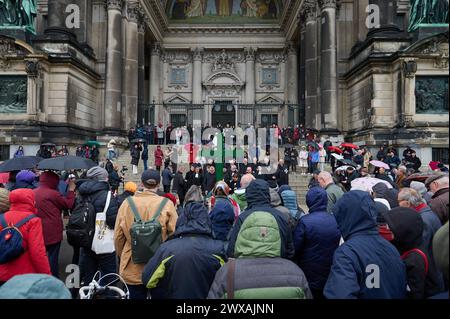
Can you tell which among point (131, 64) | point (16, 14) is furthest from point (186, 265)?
point (131, 64)

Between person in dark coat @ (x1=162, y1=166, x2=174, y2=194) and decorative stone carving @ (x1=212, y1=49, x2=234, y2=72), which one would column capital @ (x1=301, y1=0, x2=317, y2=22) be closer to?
decorative stone carving @ (x1=212, y1=49, x2=234, y2=72)

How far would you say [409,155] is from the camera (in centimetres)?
1474

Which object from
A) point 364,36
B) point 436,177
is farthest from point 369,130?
point 436,177

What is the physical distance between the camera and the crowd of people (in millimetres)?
2916

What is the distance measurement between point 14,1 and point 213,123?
17411mm

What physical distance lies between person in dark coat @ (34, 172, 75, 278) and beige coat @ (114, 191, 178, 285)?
1733 millimetres

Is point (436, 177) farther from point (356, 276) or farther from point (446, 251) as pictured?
point (446, 251)

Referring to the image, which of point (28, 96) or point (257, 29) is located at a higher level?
point (257, 29)

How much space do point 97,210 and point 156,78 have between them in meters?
30.0

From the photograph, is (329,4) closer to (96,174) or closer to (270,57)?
(270,57)

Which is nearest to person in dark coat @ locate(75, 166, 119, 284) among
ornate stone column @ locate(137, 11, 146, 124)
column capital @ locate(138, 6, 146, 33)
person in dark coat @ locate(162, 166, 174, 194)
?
person in dark coat @ locate(162, 166, 174, 194)

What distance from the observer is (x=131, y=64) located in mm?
25453

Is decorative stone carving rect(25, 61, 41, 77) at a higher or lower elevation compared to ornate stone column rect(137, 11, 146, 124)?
lower

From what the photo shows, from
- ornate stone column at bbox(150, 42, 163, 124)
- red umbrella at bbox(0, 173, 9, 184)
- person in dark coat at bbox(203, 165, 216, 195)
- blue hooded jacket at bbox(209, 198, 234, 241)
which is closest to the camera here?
blue hooded jacket at bbox(209, 198, 234, 241)
